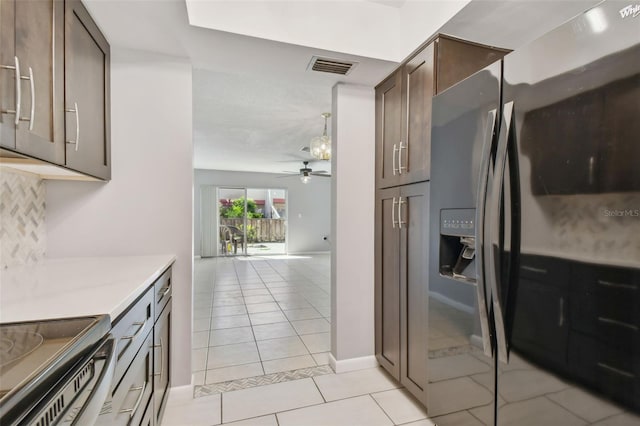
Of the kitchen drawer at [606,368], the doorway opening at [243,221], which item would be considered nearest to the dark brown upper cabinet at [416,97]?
the kitchen drawer at [606,368]

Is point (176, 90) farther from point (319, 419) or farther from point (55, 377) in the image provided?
point (319, 419)

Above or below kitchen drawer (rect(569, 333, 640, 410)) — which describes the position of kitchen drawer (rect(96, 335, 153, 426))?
below

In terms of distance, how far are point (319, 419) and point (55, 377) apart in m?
1.63

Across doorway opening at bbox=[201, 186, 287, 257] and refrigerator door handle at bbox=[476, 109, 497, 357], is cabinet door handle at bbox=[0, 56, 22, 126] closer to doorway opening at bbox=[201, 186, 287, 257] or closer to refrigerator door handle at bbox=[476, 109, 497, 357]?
refrigerator door handle at bbox=[476, 109, 497, 357]

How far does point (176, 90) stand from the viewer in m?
1.94

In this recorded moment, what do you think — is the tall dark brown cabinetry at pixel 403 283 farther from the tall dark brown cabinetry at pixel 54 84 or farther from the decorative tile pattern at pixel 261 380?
the tall dark brown cabinetry at pixel 54 84

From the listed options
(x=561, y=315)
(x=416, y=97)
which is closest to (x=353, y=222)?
(x=416, y=97)

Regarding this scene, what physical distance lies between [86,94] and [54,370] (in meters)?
1.53

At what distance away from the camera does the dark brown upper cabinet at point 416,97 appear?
1680 millimetres

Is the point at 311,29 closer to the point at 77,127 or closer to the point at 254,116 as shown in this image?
the point at 77,127

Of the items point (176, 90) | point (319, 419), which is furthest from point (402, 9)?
point (319, 419)

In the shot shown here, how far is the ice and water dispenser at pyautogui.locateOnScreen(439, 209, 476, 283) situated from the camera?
1.40m

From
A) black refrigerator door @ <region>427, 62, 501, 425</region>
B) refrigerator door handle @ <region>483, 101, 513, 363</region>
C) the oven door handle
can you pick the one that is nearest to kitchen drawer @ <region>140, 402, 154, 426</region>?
the oven door handle

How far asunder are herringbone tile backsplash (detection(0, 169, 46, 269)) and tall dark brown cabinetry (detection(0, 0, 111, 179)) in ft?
1.15
